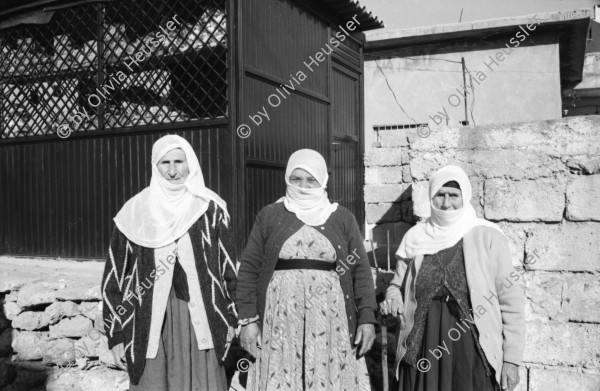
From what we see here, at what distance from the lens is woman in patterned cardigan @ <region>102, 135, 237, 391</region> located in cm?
256

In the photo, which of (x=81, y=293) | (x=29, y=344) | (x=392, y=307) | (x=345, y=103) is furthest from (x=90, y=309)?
(x=345, y=103)

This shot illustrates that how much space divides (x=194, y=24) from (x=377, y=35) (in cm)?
409

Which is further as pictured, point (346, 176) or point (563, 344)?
point (346, 176)

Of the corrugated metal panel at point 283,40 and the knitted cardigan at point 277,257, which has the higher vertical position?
the corrugated metal panel at point 283,40

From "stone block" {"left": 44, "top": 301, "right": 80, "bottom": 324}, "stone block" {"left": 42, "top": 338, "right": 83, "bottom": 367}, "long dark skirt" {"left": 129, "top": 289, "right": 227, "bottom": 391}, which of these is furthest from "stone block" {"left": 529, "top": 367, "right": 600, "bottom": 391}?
"stone block" {"left": 44, "top": 301, "right": 80, "bottom": 324}

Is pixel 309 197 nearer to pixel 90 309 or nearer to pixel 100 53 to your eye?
pixel 90 309

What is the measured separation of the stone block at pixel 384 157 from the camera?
5609 millimetres

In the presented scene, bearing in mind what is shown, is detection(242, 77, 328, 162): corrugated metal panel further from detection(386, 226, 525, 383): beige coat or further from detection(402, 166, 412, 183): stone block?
detection(386, 226, 525, 383): beige coat

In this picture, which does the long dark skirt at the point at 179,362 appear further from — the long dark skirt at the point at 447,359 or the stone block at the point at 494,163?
the stone block at the point at 494,163

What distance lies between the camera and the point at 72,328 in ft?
14.4

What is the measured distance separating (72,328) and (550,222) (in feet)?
13.5

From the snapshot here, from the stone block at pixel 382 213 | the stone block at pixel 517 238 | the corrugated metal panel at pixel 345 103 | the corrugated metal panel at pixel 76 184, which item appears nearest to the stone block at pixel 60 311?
the corrugated metal panel at pixel 76 184

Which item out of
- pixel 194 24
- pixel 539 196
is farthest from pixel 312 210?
pixel 194 24

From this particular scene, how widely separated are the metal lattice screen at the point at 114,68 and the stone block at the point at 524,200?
276cm
